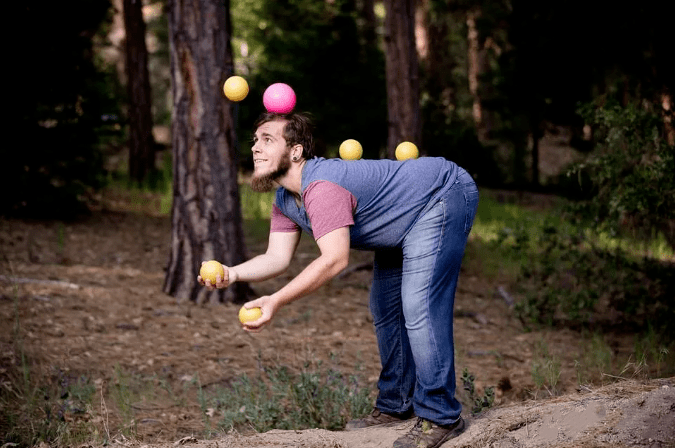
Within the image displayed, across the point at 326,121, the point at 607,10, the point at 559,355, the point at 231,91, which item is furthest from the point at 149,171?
the point at 231,91

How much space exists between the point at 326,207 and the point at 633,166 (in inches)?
134

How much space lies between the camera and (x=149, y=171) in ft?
44.9

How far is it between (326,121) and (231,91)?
12007 mm

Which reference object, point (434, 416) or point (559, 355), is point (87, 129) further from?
point (434, 416)

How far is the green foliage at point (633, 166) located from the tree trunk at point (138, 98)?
9.31 metres

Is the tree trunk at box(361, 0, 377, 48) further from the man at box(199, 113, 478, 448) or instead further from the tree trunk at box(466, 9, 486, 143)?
the man at box(199, 113, 478, 448)

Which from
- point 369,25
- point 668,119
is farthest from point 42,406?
point 369,25

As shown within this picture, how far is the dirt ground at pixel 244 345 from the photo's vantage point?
3.53 meters

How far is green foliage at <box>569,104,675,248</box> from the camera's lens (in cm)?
539

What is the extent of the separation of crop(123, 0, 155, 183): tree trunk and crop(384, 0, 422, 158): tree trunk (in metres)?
6.18

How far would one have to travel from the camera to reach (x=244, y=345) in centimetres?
598

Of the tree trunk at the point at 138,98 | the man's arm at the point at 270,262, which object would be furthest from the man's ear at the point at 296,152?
the tree trunk at the point at 138,98

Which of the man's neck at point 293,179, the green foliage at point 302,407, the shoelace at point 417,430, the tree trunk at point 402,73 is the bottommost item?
the green foliage at point 302,407

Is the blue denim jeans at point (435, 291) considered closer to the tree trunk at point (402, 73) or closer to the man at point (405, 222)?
the man at point (405, 222)
